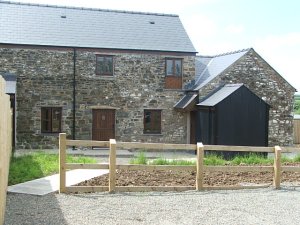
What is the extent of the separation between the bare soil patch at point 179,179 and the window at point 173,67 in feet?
36.8

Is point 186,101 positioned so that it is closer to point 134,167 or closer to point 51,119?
point 51,119

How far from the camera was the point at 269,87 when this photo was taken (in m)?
23.5

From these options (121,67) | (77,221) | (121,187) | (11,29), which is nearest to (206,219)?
(77,221)

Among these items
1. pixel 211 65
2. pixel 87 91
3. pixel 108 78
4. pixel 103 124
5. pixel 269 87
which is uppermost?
pixel 211 65

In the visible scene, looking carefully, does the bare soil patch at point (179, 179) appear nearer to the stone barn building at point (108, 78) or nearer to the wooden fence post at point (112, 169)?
the wooden fence post at point (112, 169)

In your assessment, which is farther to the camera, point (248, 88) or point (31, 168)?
point (248, 88)

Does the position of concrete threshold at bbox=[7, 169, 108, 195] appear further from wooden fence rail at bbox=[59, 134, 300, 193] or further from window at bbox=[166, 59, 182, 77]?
window at bbox=[166, 59, 182, 77]

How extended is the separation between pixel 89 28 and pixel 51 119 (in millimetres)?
5190

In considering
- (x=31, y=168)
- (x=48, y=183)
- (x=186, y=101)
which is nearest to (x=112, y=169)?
(x=48, y=183)

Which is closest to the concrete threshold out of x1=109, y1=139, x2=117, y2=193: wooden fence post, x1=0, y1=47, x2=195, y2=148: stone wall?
x1=109, y1=139, x2=117, y2=193: wooden fence post

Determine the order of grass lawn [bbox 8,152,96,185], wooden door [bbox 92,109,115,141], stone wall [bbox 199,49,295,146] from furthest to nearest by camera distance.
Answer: stone wall [bbox 199,49,295,146]
wooden door [bbox 92,109,115,141]
grass lawn [bbox 8,152,96,185]

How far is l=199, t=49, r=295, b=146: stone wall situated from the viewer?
73.8 ft

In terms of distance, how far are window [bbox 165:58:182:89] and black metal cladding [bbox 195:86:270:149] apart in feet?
12.6

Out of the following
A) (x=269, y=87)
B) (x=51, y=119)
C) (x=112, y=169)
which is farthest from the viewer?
(x=269, y=87)
